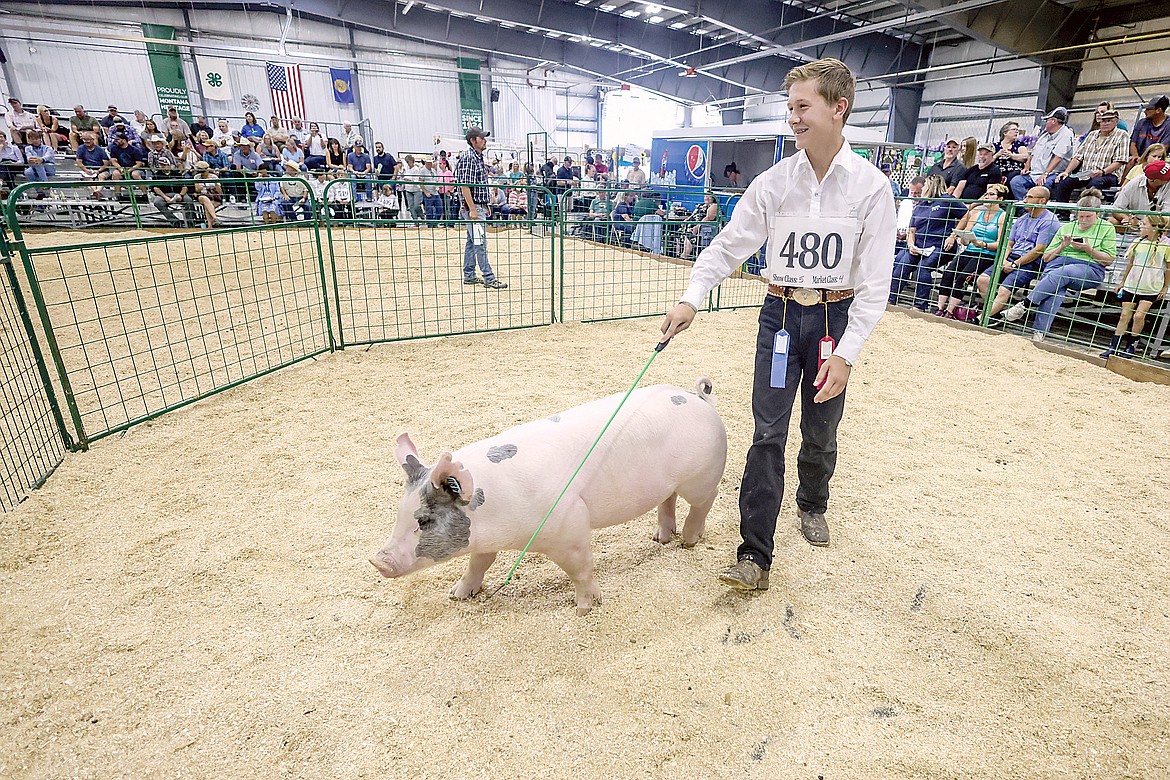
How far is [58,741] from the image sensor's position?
1609 millimetres

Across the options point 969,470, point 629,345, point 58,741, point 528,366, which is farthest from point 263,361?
point 969,470

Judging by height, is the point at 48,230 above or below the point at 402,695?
above

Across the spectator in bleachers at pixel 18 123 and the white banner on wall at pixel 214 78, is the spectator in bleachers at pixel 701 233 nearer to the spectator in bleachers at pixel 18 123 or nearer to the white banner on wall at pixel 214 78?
the spectator in bleachers at pixel 18 123

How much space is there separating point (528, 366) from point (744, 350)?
2.02 metres

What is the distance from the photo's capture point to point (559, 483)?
190 centimetres

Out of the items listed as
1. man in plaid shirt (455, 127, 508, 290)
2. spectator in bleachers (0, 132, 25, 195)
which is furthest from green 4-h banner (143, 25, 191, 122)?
man in plaid shirt (455, 127, 508, 290)

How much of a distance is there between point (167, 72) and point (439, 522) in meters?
20.6

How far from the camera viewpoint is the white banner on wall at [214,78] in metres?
16.7

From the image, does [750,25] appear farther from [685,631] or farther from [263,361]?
[685,631]

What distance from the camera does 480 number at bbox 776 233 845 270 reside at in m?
1.98

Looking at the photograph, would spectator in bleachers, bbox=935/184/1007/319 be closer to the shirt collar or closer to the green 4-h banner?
the shirt collar

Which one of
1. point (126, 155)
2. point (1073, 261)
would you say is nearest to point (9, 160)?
point (126, 155)

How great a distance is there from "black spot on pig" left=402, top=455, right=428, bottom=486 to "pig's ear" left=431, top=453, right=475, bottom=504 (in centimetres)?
11

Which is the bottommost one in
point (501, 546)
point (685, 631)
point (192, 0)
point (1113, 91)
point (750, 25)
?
point (685, 631)
